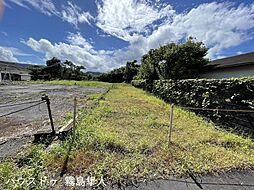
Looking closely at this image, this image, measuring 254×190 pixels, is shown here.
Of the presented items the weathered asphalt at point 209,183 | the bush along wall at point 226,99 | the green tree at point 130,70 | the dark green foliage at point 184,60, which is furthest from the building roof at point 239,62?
the green tree at point 130,70

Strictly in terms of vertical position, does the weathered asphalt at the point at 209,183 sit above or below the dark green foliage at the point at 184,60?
below

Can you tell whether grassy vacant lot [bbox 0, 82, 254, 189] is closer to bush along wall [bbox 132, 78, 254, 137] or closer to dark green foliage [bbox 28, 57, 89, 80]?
bush along wall [bbox 132, 78, 254, 137]

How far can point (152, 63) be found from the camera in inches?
881

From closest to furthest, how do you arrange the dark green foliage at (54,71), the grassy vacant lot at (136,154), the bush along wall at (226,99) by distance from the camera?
the grassy vacant lot at (136,154)
the bush along wall at (226,99)
the dark green foliage at (54,71)

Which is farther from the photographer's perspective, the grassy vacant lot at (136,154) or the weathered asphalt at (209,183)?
the grassy vacant lot at (136,154)

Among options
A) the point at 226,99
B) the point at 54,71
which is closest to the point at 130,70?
the point at 54,71

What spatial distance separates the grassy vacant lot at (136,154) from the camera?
3594 mm

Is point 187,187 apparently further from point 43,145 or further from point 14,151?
point 14,151

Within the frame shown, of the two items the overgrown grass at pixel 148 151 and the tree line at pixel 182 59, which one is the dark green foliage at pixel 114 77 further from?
the overgrown grass at pixel 148 151

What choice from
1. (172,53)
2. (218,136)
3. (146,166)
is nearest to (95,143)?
(146,166)

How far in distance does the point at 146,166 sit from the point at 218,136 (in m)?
2.97

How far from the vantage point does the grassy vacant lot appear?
3594 mm

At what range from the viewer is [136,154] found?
14.3ft

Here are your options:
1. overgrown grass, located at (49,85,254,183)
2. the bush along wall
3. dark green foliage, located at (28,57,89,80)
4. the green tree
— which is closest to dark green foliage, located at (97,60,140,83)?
the green tree
